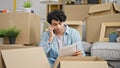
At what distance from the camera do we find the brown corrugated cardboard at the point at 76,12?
2.96 m

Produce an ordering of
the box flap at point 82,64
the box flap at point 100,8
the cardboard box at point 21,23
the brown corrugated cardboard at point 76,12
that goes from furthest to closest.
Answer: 1. the brown corrugated cardboard at point 76,12
2. the box flap at point 100,8
3. the cardboard box at point 21,23
4. the box flap at point 82,64

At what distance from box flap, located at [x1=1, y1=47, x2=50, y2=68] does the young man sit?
46 cm

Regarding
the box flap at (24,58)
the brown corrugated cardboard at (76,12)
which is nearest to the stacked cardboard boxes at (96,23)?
the brown corrugated cardboard at (76,12)

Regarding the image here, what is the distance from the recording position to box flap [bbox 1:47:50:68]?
1210 mm

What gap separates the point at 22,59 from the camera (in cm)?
124

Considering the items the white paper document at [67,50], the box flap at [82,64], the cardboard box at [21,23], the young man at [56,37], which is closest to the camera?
the box flap at [82,64]

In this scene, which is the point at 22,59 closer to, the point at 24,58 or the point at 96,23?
the point at 24,58

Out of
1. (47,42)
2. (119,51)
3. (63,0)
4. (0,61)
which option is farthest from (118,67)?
(63,0)

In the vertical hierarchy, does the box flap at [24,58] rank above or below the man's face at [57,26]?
below

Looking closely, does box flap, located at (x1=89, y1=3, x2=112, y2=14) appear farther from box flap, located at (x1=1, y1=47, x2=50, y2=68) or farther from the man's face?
box flap, located at (x1=1, y1=47, x2=50, y2=68)

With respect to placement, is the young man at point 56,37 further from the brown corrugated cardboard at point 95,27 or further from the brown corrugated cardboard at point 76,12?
the brown corrugated cardboard at point 76,12

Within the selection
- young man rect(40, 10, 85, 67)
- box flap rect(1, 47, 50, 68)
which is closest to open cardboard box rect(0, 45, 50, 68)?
box flap rect(1, 47, 50, 68)

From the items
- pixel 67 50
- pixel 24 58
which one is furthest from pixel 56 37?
pixel 24 58

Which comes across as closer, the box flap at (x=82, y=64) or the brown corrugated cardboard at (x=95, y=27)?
the box flap at (x=82, y=64)
